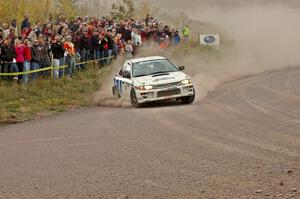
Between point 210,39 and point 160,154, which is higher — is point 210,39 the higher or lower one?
the higher one

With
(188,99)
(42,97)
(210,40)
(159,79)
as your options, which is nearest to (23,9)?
(210,40)

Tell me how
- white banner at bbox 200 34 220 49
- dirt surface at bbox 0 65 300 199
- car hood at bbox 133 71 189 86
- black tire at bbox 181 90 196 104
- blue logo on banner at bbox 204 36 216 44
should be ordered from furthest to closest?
1. blue logo on banner at bbox 204 36 216 44
2. white banner at bbox 200 34 220 49
3. black tire at bbox 181 90 196 104
4. car hood at bbox 133 71 189 86
5. dirt surface at bbox 0 65 300 199

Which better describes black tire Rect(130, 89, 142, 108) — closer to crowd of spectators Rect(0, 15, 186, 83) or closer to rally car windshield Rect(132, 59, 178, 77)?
rally car windshield Rect(132, 59, 178, 77)

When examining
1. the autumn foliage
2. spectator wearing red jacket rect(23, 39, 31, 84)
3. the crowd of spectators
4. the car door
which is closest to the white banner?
the crowd of spectators

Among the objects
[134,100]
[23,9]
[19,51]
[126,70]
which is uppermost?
[23,9]

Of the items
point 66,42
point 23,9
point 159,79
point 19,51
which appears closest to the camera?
point 159,79

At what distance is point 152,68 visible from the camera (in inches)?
767

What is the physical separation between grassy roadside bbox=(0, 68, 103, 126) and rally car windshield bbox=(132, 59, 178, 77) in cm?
235

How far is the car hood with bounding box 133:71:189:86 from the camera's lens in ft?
60.1

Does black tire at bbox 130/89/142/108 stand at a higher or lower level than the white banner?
lower

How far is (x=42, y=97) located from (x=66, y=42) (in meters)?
3.62

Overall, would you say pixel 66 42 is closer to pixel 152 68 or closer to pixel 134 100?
pixel 152 68

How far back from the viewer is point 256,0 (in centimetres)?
10200

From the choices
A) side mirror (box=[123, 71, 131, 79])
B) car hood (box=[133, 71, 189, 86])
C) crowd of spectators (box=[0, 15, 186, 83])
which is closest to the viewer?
car hood (box=[133, 71, 189, 86])
